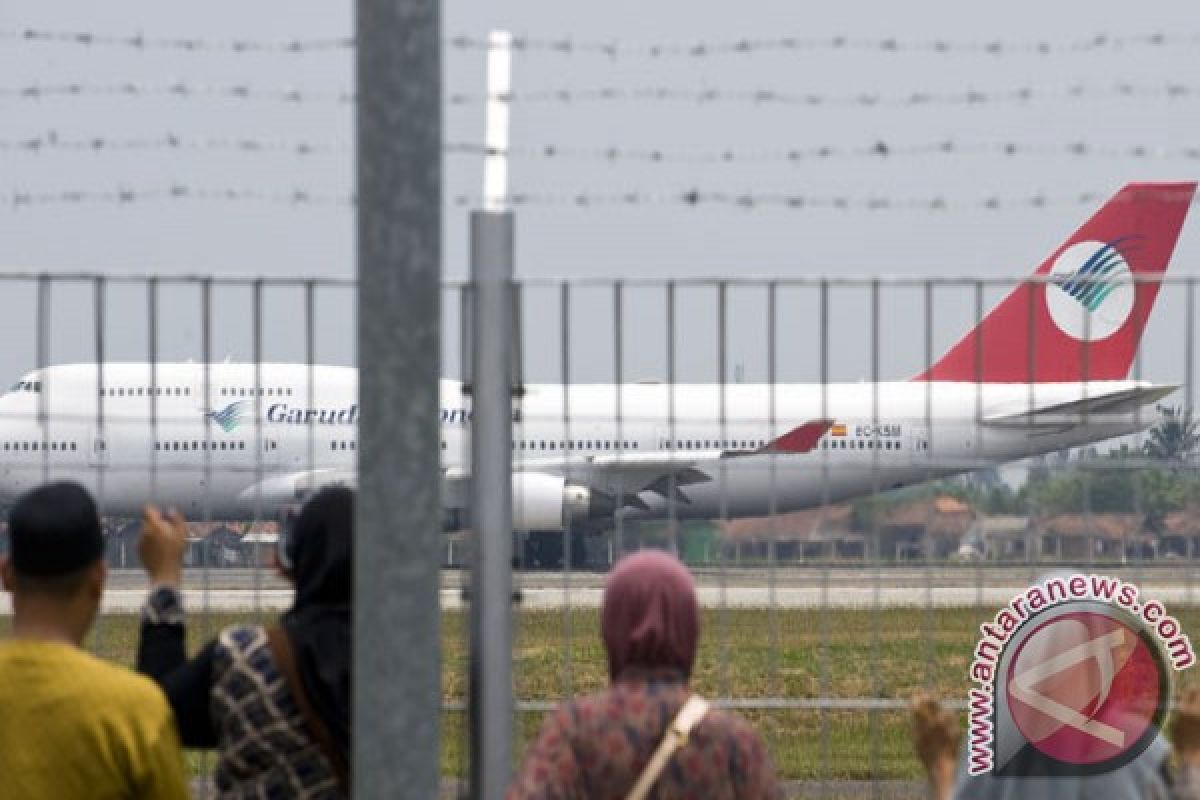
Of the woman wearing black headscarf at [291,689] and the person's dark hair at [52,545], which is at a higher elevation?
the person's dark hair at [52,545]

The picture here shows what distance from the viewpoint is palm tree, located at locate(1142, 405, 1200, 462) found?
5.52 metres

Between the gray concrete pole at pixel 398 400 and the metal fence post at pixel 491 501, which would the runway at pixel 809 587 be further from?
the gray concrete pole at pixel 398 400

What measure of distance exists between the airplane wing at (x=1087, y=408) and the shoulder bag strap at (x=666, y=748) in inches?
77.7

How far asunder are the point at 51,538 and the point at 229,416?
1.78 meters

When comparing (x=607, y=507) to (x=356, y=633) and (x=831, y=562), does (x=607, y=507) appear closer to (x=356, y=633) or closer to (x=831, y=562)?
(x=831, y=562)

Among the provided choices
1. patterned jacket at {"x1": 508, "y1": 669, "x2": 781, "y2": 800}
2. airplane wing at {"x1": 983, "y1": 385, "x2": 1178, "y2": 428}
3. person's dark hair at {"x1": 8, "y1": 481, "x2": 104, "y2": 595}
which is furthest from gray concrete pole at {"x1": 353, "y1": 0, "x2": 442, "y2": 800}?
airplane wing at {"x1": 983, "y1": 385, "x2": 1178, "y2": 428}

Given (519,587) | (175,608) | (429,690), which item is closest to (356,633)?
(429,690)

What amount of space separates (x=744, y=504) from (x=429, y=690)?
8.07 feet

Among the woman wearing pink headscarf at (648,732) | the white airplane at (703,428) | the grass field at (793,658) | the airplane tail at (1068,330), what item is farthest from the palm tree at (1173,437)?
the woman wearing pink headscarf at (648,732)

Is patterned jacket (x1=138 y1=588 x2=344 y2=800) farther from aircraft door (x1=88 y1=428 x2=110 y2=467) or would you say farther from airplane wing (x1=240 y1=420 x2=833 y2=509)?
aircraft door (x1=88 y1=428 x2=110 y2=467)

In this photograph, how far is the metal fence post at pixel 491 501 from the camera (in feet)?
15.5

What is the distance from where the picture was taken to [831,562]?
556 cm

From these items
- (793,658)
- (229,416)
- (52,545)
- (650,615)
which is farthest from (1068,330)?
(52,545)

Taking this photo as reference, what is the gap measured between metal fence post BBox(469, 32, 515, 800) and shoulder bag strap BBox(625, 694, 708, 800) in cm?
102
